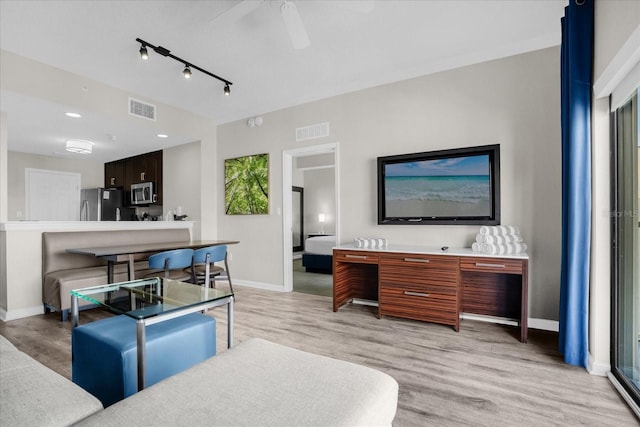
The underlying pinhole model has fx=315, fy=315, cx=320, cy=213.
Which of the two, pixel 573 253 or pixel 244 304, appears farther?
pixel 244 304

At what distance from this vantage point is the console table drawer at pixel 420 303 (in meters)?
2.90

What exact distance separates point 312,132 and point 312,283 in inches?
93.9

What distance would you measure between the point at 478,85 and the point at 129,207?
6.55m

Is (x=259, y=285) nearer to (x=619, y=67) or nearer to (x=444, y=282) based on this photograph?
(x=444, y=282)

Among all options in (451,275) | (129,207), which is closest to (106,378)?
(451,275)

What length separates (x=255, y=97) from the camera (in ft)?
14.6

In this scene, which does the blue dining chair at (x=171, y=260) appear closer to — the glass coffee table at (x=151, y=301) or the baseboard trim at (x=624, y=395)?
the glass coffee table at (x=151, y=301)

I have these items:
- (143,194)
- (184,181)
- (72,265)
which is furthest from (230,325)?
(143,194)

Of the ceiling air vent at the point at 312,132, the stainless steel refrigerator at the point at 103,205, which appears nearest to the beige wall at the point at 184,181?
the stainless steel refrigerator at the point at 103,205

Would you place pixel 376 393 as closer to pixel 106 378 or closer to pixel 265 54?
pixel 106 378

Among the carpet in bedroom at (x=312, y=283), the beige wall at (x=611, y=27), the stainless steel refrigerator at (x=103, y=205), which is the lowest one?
the carpet in bedroom at (x=312, y=283)

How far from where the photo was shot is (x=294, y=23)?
2.23 m

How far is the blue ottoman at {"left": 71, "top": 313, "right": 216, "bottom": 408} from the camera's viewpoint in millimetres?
1518

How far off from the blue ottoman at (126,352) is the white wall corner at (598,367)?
8.21 feet
